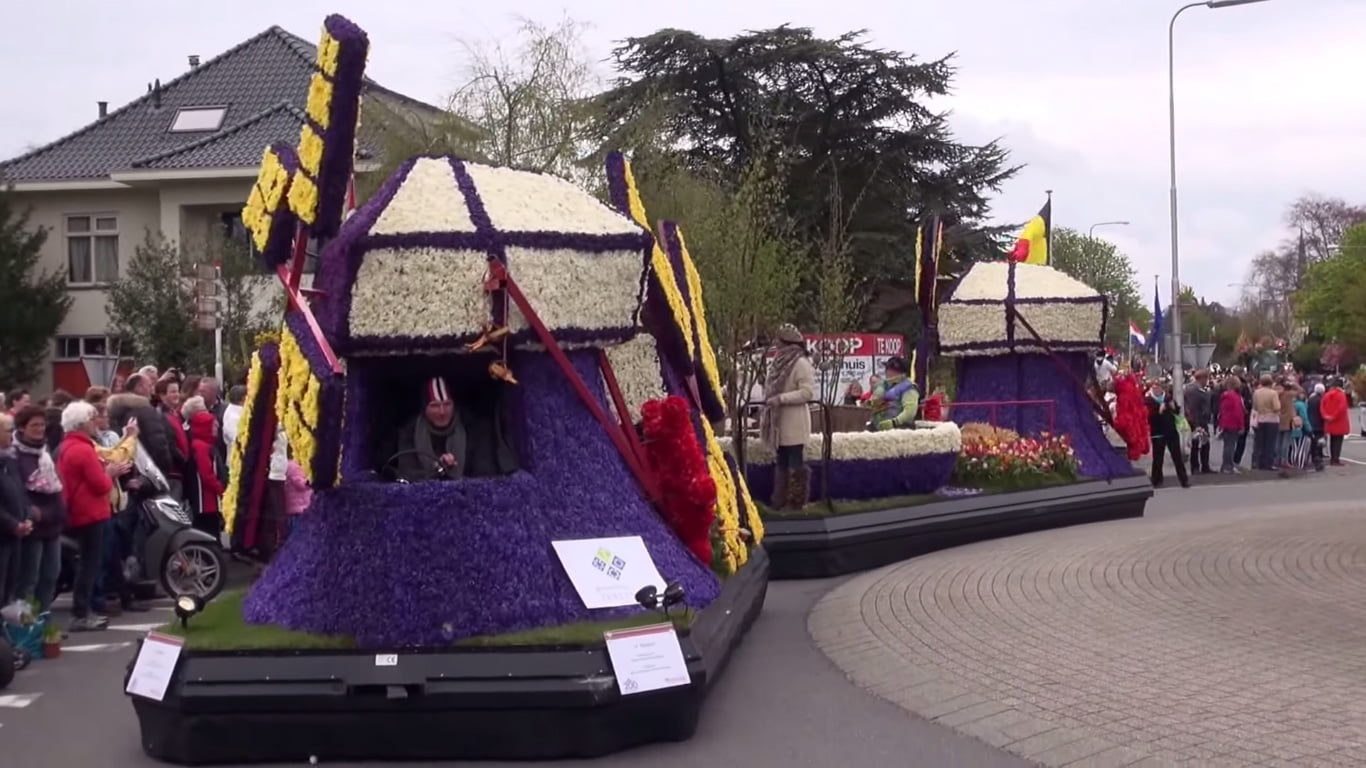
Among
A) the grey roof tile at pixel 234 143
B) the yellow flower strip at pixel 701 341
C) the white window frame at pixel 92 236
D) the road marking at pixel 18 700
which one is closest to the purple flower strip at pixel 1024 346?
the yellow flower strip at pixel 701 341

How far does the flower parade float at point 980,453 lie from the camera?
46.9 ft

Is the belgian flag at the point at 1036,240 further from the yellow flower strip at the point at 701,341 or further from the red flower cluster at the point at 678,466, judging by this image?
the red flower cluster at the point at 678,466

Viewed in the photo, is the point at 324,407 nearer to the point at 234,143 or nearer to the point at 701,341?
the point at 701,341

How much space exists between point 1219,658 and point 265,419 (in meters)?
6.03

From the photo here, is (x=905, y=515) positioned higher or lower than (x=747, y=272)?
lower

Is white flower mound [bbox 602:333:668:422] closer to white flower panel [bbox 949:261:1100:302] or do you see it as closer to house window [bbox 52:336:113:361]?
white flower panel [bbox 949:261:1100:302]

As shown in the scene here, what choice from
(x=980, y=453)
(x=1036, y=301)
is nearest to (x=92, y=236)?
(x=1036, y=301)

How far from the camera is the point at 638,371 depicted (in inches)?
410

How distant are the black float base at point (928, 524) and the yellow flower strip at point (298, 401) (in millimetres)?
6591

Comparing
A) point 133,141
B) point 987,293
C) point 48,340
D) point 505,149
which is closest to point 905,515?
point 987,293

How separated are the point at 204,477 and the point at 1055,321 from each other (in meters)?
10.5

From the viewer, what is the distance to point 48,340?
32406mm

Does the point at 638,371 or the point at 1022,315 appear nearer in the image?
the point at 638,371

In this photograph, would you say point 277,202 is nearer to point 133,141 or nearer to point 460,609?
point 460,609
